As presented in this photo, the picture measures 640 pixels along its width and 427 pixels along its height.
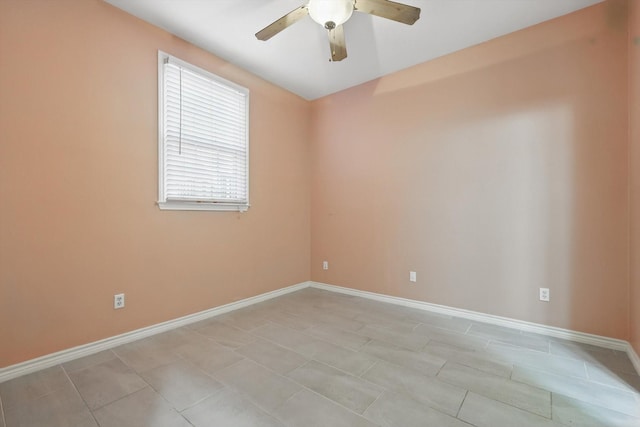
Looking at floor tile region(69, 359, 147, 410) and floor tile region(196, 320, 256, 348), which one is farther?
floor tile region(196, 320, 256, 348)

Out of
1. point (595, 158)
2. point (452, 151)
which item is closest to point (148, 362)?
point (452, 151)

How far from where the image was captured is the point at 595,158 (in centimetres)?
229

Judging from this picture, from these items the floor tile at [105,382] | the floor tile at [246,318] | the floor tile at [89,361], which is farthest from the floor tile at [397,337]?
the floor tile at [89,361]

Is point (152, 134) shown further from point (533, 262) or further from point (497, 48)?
point (533, 262)

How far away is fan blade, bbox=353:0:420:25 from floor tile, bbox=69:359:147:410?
2.79 meters

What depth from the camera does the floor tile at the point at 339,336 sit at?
2287 millimetres

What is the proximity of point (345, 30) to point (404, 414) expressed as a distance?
2.99 m

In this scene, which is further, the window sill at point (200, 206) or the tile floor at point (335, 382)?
the window sill at point (200, 206)

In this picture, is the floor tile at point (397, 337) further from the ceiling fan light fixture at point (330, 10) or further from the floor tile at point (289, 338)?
the ceiling fan light fixture at point (330, 10)

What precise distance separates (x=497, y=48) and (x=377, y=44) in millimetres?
1163

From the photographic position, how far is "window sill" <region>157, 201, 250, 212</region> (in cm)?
259

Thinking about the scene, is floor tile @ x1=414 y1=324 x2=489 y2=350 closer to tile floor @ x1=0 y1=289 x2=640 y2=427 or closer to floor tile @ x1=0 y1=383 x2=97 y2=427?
tile floor @ x1=0 y1=289 x2=640 y2=427

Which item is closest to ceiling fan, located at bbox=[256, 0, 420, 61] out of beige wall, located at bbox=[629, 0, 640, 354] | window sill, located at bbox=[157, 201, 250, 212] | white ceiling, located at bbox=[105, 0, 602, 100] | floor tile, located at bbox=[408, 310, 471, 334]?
white ceiling, located at bbox=[105, 0, 602, 100]

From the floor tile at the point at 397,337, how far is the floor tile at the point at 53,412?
6.32 feet
